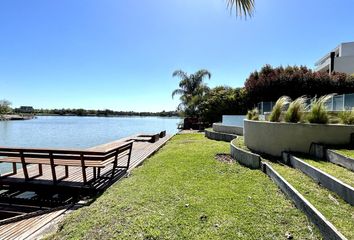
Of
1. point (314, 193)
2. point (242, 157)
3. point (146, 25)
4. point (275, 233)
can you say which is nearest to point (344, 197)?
point (314, 193)

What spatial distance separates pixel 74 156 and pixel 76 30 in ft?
42.4

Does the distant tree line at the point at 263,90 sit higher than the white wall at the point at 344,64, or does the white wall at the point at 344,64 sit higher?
the white wall at the point at 344,64

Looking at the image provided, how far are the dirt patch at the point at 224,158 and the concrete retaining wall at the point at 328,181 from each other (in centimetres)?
→ 201

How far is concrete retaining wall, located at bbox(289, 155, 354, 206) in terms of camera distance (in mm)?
3613

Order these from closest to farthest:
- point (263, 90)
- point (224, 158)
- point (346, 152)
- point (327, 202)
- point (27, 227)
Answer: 1. point (327, 202)
2. point (27, 227)
3. point (346, 152)
4. point (224, 158)
5. point (263, 90)

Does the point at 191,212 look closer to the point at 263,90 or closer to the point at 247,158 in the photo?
the point at 247,158

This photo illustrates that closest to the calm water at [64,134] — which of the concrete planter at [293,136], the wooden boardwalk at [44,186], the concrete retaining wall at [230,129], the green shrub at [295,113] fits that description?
the wooden boardwalk at [44,186]

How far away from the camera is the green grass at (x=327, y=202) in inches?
117

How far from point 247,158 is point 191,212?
336cm

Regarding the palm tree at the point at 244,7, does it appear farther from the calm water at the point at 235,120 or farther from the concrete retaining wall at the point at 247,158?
the calm water at the point at 235,120

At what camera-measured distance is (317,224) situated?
10.2 feet

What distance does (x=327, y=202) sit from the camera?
12.0 ft

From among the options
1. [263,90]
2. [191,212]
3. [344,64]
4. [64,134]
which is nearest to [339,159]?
[191,212]

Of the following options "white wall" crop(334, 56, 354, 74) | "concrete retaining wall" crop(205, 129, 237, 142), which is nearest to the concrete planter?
"concrete retaining wall" crop(205, 129, 237, 142)
